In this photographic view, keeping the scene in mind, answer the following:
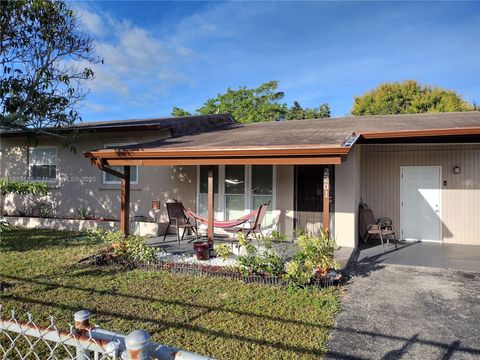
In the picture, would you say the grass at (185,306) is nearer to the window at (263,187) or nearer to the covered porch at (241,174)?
the covered porch at (241,174)

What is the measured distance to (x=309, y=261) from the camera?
5031 mm

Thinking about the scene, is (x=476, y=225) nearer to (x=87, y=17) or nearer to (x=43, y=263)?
(x=43, y=263)

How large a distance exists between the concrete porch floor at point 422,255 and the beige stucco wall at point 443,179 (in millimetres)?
573

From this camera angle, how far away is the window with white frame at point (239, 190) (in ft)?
29.1

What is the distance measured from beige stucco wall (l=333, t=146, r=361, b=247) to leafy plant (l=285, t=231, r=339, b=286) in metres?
2.96

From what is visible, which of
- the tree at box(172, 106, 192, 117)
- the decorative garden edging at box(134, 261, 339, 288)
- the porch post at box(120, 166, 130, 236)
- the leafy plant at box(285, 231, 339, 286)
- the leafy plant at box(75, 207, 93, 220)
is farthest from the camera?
the tree at box(172, 106, 192, 117)

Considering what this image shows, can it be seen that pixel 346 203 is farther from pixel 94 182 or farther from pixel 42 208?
pixel 42 208

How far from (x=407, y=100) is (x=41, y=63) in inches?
918

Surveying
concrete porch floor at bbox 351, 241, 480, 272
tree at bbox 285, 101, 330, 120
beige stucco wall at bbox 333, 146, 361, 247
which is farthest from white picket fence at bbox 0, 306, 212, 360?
tree at bbox 285, 101, 330, 120

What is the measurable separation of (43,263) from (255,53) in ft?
44.9

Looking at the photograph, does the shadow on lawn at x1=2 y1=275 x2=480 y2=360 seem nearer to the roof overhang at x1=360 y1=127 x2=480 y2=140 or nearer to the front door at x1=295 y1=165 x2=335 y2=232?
the roof overhang at x1=360 y1=127 x2=480 y2=140

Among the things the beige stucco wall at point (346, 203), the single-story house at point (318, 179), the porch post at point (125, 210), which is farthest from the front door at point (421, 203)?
the porch post at point (125, 210)

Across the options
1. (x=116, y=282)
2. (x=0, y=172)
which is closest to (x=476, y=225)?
(x=116, y=282)

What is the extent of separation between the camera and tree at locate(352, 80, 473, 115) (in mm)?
22219
